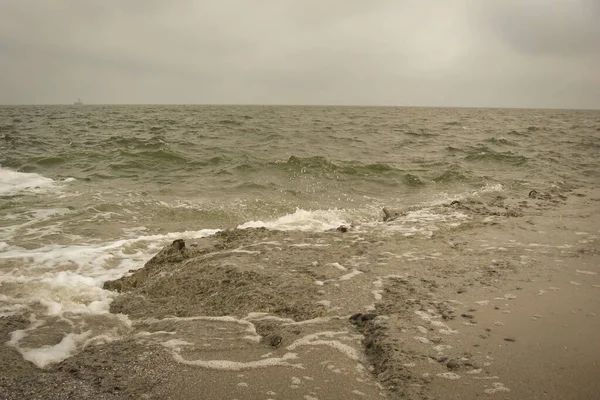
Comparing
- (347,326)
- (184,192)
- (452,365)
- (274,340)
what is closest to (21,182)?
(184,192)

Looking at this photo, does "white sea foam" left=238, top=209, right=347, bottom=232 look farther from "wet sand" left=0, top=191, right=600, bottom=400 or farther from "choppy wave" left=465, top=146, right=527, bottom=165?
"choppy wave" left=465, top=146, right=527, bottom=165

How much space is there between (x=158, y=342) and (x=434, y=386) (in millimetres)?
1904

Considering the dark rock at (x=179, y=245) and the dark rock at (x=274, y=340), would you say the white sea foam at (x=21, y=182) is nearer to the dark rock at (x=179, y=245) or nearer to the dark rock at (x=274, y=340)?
the dark rock at (x=179, y=245)

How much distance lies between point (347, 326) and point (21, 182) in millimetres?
10589

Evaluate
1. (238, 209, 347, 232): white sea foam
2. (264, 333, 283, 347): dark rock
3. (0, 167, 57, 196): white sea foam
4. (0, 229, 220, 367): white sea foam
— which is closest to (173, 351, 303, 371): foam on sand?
(264, 333, 283, 347): dark rock

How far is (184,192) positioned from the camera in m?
9.48

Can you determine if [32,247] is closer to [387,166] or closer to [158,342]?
[158,342]

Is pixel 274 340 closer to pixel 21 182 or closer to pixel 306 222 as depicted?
pixel 306 222

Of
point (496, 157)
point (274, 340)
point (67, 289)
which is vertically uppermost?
point (496, 157)

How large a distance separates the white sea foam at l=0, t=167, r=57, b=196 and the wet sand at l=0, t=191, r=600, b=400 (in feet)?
21.9

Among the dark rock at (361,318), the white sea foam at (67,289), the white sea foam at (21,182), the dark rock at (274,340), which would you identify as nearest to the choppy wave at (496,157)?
the white sea foam at (67,289)

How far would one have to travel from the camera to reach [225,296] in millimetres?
3605

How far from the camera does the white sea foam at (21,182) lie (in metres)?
9.28

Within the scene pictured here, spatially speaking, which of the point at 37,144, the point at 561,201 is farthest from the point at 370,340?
the point at 37,144
